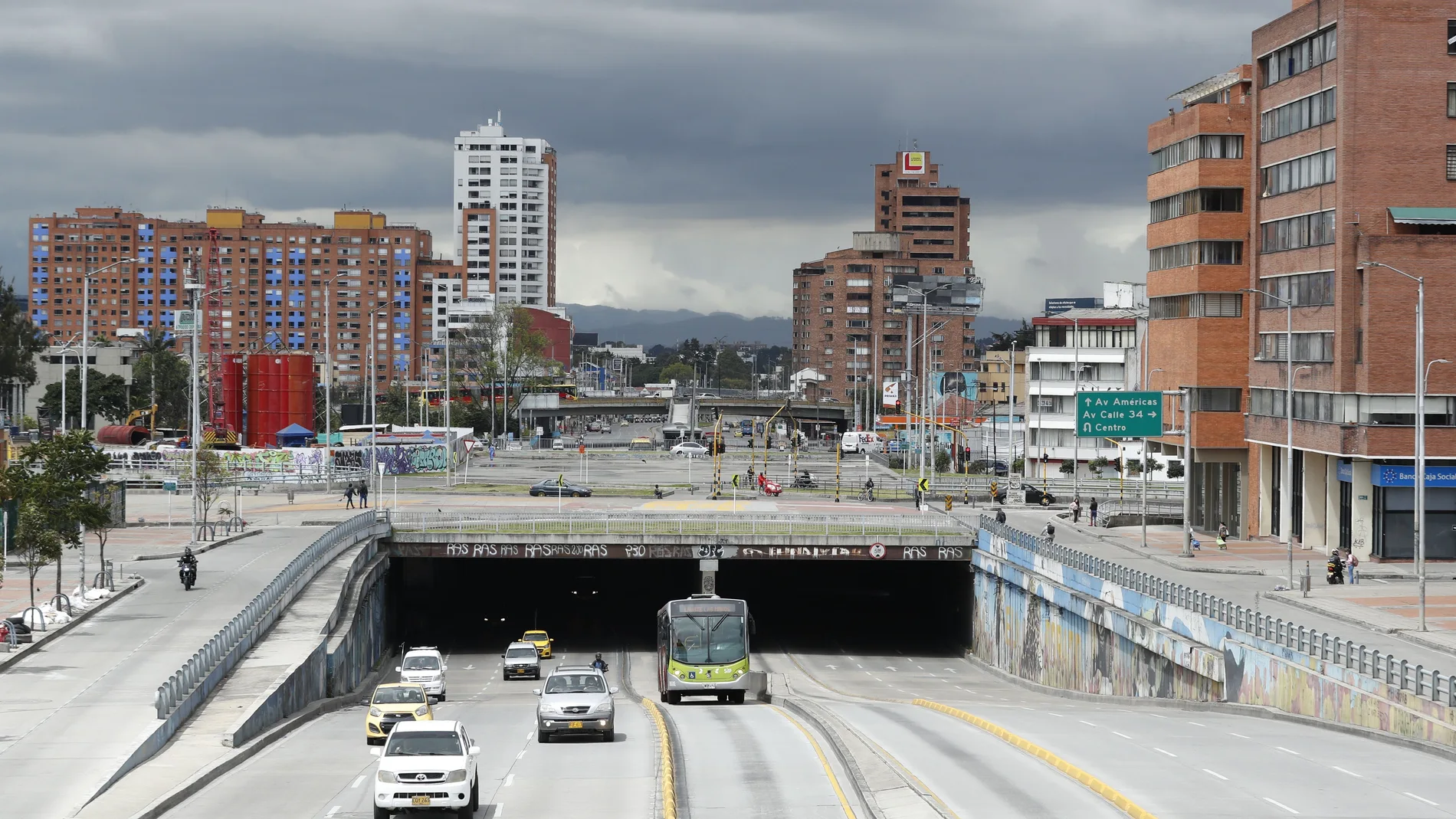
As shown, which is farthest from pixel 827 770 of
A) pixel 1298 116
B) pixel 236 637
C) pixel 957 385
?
pixel 957 385

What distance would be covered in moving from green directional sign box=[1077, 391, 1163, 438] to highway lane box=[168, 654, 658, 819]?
146 ft

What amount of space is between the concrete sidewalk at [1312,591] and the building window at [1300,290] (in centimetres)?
1143

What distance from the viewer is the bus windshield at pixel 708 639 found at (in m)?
46.6

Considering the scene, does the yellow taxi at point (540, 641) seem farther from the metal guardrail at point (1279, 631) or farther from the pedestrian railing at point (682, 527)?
the metal guardrail at point (1279, 631)

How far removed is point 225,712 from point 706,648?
53.2 feet

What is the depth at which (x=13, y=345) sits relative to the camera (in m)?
141

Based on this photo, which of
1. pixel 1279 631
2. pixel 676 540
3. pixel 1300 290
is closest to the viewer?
pixel 1279 631

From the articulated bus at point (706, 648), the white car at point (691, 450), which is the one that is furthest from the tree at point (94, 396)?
the articulated bus at point (706, 648)

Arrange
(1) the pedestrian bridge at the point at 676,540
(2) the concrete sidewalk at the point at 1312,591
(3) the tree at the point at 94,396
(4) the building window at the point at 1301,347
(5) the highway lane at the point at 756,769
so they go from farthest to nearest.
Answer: (3) the tree at the point at 94,396, (1) the pedestrian bridge at the point at 676,540, (4) the building window at the point at 1301,347, (2) the concrete sidewalk at the point at 1312,591, (5) the highway lane at the point at 756,769

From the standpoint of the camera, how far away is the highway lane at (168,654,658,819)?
973 inches

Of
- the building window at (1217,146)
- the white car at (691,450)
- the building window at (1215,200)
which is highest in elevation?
the building window at (1217,146)

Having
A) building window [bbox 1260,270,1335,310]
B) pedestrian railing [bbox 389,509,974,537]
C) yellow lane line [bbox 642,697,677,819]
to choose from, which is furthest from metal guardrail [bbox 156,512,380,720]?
building window [bbox 1260,270,1335,310]

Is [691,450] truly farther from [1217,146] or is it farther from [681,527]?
[1217,146]

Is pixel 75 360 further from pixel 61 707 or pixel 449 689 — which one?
pixel 61 707
